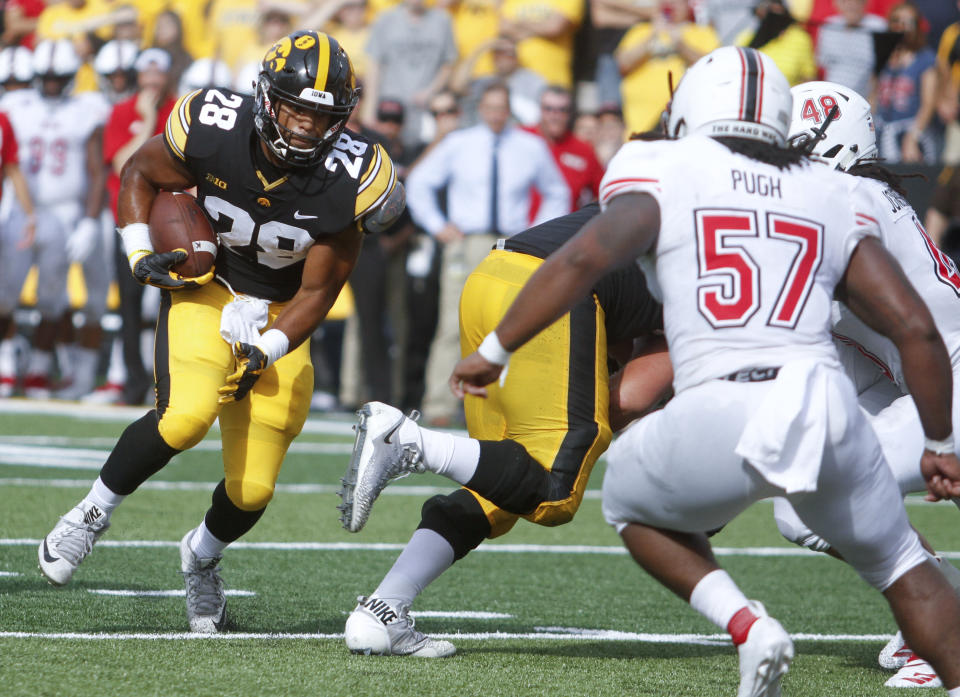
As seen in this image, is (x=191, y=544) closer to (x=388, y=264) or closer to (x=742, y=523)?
(x=742, y=523)

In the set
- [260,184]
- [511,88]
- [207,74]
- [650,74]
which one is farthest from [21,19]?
[260,184]

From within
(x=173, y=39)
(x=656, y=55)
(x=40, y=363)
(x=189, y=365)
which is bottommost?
(x=40, y=363)

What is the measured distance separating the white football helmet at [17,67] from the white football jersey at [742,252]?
9.06m

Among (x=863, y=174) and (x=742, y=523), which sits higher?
(x=863, y=174)

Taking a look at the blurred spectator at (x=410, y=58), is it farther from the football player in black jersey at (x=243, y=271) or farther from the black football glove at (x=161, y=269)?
the black football glove at (x=161, y=269)

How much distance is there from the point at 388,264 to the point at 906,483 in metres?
7.00

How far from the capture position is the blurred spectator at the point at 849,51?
9.85 metres

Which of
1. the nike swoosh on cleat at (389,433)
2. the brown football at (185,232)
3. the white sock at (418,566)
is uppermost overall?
the brown football at (185,232)

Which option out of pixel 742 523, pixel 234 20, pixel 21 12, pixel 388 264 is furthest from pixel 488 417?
pixel 21 12

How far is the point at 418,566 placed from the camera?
13.2 feet

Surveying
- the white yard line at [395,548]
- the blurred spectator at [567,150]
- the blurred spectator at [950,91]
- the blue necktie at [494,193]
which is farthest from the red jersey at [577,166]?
the white yard line at [395,548]

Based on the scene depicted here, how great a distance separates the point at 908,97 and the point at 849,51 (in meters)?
0.70

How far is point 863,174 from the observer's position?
3996 millimetres

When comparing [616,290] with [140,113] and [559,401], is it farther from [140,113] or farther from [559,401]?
[140,113]
